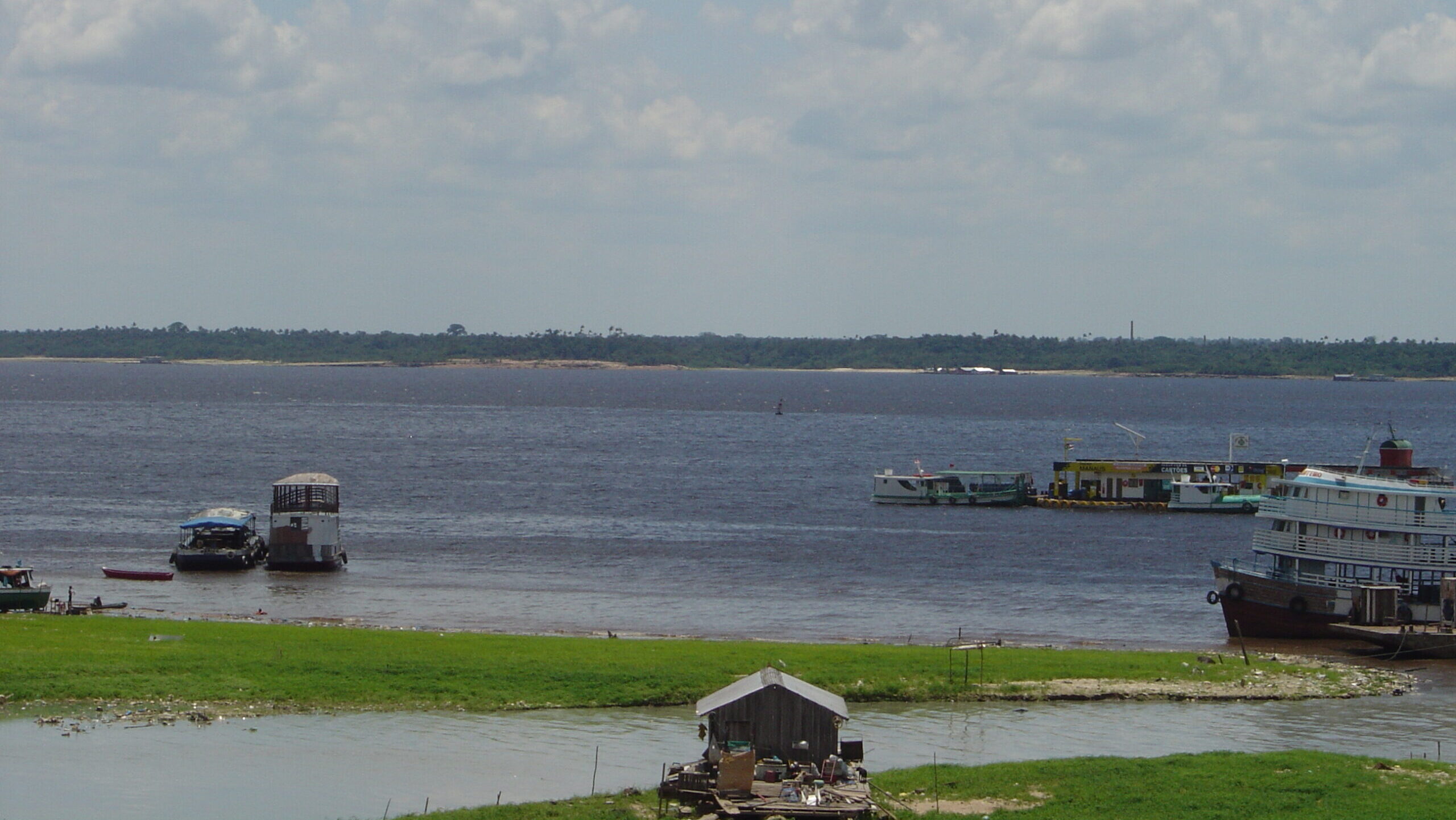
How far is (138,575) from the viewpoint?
76.9 m

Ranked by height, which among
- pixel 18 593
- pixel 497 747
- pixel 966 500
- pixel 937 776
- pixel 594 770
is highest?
pixel 18 593

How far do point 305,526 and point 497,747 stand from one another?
4333cm

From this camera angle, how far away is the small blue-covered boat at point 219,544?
8125 centimetres

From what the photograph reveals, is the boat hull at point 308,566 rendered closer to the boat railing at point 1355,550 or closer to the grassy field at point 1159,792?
the boat railing at point 1355,550

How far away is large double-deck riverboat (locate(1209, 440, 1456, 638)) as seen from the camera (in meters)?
62.2

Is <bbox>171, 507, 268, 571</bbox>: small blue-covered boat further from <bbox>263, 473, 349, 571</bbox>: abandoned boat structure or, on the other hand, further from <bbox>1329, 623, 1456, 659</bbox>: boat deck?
<bbox>1329, 623, 1456, 659</bbox>: boat deck

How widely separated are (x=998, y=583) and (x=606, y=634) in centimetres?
2760

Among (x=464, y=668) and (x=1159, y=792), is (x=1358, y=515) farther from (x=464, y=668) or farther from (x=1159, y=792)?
(x=464, y=668)

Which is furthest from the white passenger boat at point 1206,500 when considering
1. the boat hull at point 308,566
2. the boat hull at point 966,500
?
the boat hull at point 308,566

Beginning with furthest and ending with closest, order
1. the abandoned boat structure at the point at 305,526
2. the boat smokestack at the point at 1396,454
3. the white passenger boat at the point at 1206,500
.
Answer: the white passenger boat at the point at 1206,500, the abandoned boat structure at the point at 305,526, the boat smokestack at the point at 1396,454

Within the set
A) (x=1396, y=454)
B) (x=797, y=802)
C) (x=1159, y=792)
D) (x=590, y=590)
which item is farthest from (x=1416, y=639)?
(x=590, y=590)

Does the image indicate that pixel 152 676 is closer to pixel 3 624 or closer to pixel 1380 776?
pixel 3 624

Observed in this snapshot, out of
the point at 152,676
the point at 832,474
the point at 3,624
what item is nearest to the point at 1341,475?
the point at 152,676

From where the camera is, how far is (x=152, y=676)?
155ft
